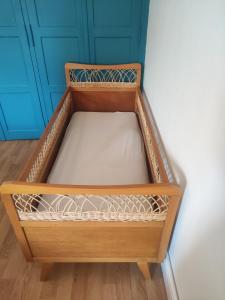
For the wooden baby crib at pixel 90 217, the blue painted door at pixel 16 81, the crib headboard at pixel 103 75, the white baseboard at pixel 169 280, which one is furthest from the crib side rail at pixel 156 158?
the blue painted door at pixel 16 81

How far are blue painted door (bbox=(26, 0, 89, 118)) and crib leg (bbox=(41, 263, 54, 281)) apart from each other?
165cm

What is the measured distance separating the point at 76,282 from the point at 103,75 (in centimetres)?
178

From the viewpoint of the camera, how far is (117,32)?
6.32ft

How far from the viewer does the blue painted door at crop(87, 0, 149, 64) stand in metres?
1.82

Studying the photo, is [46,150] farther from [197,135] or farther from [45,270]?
[197,135]

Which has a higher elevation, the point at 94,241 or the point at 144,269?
the point at 94,241

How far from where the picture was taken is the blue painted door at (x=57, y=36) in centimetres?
183

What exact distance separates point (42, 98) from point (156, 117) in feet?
4.40

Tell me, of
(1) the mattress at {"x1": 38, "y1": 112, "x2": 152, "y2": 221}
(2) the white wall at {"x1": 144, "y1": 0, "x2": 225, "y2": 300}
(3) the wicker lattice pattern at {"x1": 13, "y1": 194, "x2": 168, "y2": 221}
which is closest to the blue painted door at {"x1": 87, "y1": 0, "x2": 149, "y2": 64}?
(1) the mattress at {"x1": 38, "y1": 112, "x2": 152, "y2": 221}

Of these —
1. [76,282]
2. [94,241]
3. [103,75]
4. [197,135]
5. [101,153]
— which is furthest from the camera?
[103,75]

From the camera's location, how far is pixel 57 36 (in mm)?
1950

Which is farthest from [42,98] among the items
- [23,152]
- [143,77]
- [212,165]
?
[212,165]

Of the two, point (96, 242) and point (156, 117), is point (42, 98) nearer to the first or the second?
point (156, 117)

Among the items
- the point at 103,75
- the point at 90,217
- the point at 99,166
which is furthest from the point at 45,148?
the point at 103,75
